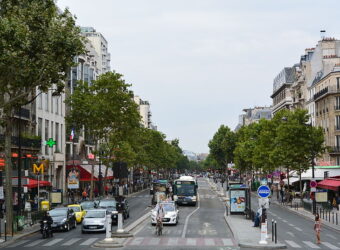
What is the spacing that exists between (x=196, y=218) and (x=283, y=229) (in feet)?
33.5

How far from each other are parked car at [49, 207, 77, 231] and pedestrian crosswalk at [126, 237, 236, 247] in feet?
25.0

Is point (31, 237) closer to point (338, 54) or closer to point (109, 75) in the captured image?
point (109, 75)

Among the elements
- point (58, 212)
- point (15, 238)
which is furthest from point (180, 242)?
point (58, 212)

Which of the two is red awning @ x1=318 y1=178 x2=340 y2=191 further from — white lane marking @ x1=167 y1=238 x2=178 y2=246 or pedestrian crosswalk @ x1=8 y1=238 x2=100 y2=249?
pedestrian crosswalk @ x1=8 y1=238 x2=100 y2=249

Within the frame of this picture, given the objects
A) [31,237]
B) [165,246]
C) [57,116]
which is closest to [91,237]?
[31,237]

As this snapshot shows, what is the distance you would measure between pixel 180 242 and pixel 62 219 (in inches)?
432

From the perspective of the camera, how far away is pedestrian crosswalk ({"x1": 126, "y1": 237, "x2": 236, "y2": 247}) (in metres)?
30.6

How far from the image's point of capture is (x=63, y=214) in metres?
40.3

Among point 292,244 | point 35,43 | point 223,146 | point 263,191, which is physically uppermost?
point 223,146

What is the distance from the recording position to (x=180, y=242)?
104 ft

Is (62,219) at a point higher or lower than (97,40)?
lower

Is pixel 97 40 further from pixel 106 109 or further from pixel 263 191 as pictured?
pixel 263 191

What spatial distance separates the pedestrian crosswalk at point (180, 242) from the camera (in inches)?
1204

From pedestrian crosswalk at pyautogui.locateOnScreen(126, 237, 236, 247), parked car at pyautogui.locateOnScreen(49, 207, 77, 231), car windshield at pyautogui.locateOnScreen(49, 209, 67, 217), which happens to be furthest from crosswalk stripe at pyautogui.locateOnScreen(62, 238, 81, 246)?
car windshield at pyautogui.locateOnScreen(49, 209, 67, 217)
